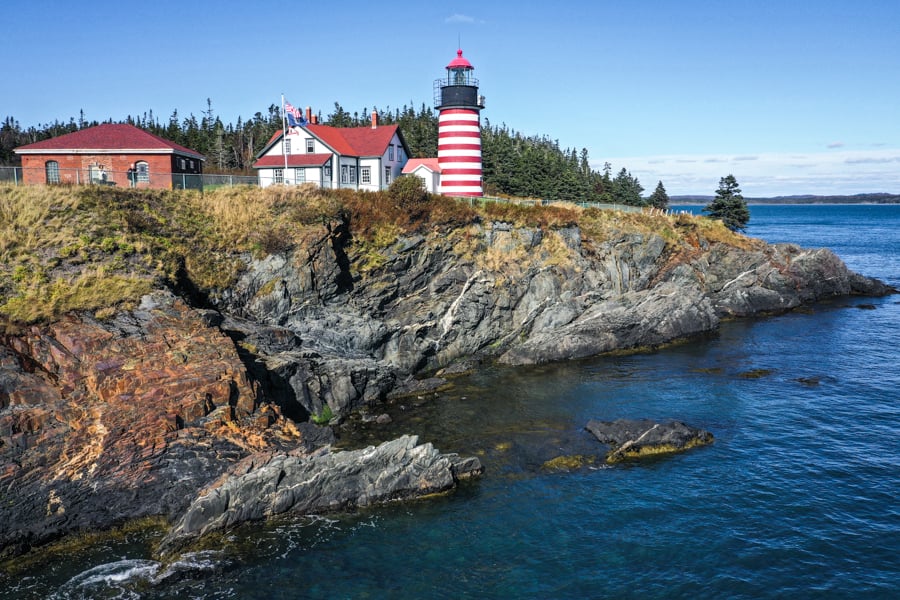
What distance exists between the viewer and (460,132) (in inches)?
1927

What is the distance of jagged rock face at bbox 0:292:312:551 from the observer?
785 inches

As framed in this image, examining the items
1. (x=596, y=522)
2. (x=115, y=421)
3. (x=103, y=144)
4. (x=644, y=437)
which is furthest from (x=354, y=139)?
(x=596, y=522)

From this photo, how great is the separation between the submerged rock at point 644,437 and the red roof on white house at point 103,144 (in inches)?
1276

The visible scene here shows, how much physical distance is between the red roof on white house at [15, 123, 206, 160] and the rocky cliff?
566 inches

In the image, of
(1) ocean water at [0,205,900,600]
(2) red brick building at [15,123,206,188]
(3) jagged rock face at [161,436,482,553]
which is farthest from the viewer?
(2) red brick building at [15,123,206,188]

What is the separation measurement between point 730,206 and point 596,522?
6563 centimetres

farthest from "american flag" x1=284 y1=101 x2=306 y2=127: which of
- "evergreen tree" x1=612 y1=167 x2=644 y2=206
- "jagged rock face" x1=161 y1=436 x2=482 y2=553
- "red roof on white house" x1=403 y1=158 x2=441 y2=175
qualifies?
"evergreen tree" x1=612 y1=167 x2=644 y2=206

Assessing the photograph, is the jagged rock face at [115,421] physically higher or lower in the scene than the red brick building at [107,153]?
lower

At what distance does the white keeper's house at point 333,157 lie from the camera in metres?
52.0

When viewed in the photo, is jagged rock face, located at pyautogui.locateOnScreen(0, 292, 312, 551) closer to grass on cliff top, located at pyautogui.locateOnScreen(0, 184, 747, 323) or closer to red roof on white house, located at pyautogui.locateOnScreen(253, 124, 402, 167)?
grass on cliff top, located at pyautogui.locateOnScreen(0, 184, 747, 323)

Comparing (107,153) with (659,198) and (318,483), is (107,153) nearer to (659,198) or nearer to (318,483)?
(318,483)

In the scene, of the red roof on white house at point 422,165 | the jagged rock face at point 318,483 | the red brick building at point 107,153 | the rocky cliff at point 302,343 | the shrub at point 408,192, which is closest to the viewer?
the jagged rock face at point 318,483

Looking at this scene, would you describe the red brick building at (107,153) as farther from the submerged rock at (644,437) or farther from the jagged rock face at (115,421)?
the submerged rock at (644,437)

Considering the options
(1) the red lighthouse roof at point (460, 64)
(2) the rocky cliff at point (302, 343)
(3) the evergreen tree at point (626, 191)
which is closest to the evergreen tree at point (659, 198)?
(3) the evergreen tree at point (626, 191)
